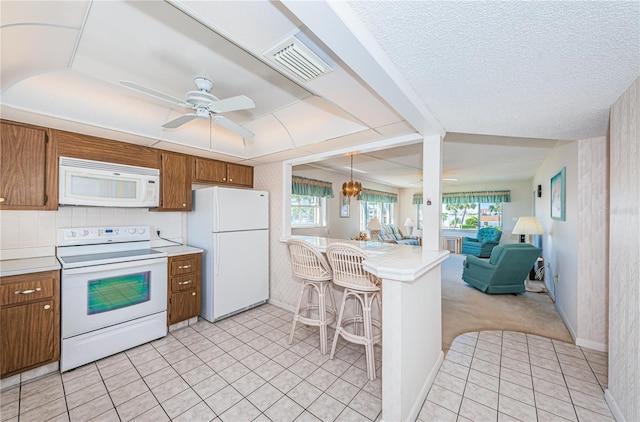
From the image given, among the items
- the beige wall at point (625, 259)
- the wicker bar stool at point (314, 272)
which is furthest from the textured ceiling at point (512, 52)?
the wicker bar stool at point (314, 272)

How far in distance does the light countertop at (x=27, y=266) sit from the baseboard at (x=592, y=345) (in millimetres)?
4932

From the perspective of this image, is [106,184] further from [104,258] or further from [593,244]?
[593,244]

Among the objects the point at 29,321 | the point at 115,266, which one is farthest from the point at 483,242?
the point at 29,321

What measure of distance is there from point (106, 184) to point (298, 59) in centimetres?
247

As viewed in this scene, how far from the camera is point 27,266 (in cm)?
207

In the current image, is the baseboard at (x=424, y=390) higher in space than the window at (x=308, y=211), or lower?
lower

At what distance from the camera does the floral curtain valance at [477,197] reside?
7819 mm

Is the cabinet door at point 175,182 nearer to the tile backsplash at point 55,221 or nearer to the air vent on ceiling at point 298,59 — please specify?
the tile backsplash at point 55,221

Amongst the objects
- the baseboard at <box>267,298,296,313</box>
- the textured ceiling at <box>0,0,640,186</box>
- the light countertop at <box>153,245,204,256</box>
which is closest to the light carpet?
the baseboard at <box>267,298,296,313</box>

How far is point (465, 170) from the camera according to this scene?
589 cm

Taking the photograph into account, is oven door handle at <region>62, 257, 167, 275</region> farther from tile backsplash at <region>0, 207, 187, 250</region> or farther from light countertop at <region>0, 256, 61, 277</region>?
tile backsplash at <region>0, 207, 187, 250</region>

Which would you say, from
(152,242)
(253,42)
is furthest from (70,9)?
(152,242)

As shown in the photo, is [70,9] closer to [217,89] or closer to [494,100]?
[217,89]

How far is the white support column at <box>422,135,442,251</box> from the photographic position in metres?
2.35
